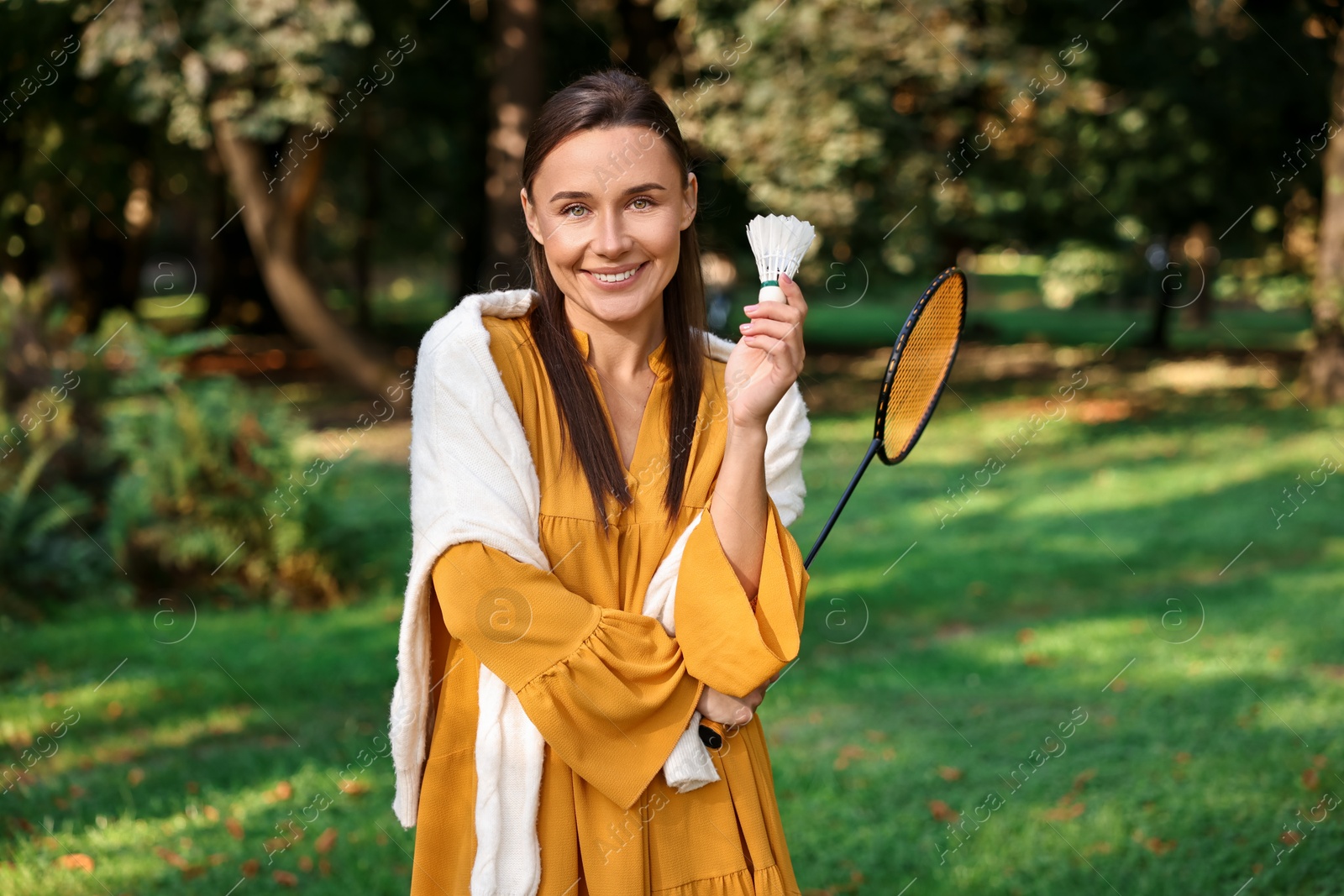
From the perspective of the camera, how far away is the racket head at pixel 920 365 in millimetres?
2393

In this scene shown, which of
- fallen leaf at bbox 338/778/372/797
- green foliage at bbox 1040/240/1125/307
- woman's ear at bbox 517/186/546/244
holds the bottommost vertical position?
fallen leaf at bbox 338/778/372/797

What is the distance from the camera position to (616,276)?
6.81 ft

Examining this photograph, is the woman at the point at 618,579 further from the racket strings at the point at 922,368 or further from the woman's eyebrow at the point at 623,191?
the racket strings at the point at 922,368

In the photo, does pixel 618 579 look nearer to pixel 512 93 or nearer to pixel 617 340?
pixel 617 340

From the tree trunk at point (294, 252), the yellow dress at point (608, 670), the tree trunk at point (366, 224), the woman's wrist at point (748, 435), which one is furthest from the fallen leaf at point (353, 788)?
the tree trunk at point (366, 224)

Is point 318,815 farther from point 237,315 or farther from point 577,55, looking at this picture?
point 237,315

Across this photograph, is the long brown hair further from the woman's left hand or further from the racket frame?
the racket frame

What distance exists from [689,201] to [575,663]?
33.5 inches

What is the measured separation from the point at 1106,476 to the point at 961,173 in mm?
4634

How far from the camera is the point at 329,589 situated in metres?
7.76

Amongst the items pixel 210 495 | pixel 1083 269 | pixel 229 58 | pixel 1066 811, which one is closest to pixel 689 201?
pixel 1066 811

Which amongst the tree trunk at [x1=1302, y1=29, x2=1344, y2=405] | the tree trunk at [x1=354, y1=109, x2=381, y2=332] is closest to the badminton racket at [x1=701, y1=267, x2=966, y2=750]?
the tree trunk at [x1=1302, y1=29, x2=1344, y2=405]

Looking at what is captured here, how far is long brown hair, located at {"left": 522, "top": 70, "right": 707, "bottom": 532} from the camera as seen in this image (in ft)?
6.72

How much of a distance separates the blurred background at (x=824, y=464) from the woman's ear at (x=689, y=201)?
0.88m
